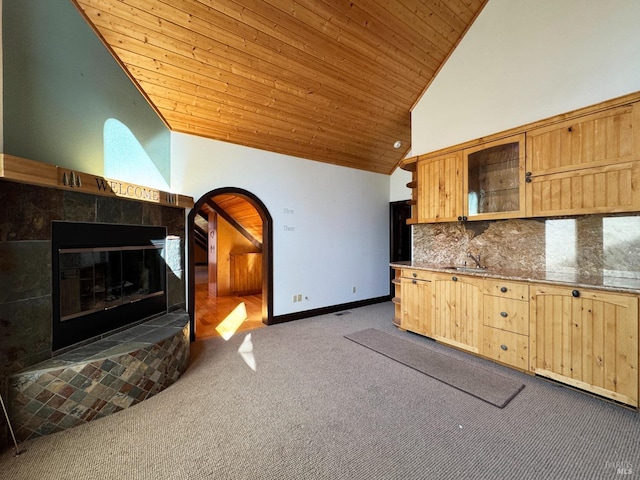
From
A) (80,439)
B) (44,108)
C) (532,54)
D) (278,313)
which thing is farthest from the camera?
(278,313)

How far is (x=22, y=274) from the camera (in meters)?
1.72

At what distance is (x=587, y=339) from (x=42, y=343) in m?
4.08

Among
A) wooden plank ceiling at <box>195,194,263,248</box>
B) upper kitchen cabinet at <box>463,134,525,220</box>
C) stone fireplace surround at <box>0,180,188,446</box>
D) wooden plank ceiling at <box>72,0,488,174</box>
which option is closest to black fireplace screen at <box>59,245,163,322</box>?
stone fireplace surround at <box>0,180,188,446</box>

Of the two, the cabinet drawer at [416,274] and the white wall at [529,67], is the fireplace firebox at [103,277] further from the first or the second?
the white wall at [529,67]

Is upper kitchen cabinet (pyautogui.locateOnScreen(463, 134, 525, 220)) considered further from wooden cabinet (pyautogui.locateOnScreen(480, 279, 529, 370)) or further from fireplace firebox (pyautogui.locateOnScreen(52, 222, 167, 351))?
fireplace firebox (pyautogui.locateOnScreen(52, 222, 167, 351))

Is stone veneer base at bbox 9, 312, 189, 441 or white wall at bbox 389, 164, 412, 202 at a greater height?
white wall at bbox 389, 164, 412, 202

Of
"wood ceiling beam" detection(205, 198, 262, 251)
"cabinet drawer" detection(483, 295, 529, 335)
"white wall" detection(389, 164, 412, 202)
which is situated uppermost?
"white wall" detection(389, 164, 412, 202)

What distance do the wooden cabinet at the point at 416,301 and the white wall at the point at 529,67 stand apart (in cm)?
184

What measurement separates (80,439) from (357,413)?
1.81 m

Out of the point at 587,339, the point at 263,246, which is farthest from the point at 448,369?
the point at 263,246

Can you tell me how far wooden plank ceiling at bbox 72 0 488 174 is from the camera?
238cm

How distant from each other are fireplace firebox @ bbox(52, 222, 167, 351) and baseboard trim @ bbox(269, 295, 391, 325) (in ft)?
5.36

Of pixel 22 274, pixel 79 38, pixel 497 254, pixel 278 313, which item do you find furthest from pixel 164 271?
pixel 497 254

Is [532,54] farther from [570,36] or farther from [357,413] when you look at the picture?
[357,413]
